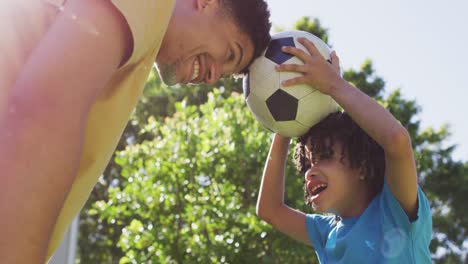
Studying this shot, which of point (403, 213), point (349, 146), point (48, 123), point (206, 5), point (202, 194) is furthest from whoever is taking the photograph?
point (202, 194)

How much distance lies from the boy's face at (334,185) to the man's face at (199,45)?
1060 millimetres

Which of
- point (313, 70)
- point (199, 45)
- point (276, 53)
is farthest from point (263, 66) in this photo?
point (199, 45)

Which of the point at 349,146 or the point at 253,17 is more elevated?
the point at 253,17

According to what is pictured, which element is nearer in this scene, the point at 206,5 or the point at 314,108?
the point at 206,5

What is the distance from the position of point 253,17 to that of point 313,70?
2.05 ft

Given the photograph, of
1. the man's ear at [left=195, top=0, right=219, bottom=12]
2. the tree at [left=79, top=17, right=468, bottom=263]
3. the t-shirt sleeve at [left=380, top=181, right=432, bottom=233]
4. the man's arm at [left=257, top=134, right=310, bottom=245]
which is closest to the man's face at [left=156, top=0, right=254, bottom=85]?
the man's ear at [left=195, top=0, right=219, bottom=12]

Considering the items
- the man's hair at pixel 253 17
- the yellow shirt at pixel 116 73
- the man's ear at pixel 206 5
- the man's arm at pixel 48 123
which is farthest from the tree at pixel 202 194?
the man's arm at pixel 48 123

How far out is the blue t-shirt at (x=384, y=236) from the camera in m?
2.69

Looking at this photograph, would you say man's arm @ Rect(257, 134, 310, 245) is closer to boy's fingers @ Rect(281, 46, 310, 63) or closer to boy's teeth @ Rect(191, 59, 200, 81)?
boy's fingers @ Rect(281, 46, 310, 63)

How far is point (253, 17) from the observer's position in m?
2.10

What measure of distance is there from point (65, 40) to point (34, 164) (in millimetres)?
192

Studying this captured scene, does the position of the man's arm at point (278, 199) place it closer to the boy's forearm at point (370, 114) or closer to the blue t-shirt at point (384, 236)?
the blue t-shirt at point (384, 236)

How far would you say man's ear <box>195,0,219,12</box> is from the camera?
1.72 meters

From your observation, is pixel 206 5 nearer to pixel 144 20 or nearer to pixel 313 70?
pixel 144 20
